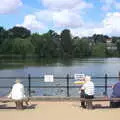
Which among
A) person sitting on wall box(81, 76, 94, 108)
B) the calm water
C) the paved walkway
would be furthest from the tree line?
person sitting on wall box(81, 76, 94, 108)

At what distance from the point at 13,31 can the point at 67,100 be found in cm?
15763

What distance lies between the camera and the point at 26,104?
16.9 meters

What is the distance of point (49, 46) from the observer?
456ft

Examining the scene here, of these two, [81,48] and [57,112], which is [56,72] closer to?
[57,112]

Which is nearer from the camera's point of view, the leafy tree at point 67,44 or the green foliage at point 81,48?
the green foliage at point 81,48

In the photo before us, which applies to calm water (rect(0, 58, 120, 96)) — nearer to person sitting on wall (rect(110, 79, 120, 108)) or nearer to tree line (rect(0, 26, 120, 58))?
person sitting on wall (rect(110, 79, 120, 108))

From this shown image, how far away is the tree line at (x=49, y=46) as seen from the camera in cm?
13412

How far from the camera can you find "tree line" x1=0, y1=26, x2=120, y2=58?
5281 inches

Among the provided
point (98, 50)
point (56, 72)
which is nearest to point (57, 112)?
point (56, 72)

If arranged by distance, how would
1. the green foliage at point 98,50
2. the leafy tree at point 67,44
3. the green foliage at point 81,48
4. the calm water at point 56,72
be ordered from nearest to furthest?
the calm water at point 56,72 → the green foliage at point 81,48 → the leafy tree at point 67,44 → the green foliage at point 98,50

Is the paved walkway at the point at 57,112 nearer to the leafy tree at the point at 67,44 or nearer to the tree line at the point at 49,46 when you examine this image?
the tree line at the point at 49,46

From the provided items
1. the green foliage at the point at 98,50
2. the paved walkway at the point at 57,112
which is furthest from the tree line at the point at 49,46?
the paved walkway at the point at 57,112

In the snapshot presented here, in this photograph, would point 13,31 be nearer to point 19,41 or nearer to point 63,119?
point 19,41

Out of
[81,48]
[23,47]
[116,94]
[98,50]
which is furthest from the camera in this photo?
[98,50]
